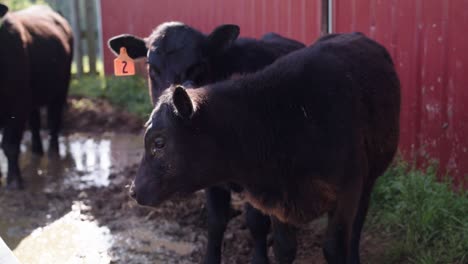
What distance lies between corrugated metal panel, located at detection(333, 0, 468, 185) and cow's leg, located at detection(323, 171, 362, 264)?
63.2 inches

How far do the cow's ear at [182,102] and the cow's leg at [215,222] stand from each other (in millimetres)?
1376

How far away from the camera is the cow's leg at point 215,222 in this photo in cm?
470

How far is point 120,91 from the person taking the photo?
10242 mm

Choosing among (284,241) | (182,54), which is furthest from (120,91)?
(284,241)

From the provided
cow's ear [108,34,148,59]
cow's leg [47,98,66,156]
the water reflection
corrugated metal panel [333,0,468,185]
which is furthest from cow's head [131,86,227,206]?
cow's leg [47,98,66,156]

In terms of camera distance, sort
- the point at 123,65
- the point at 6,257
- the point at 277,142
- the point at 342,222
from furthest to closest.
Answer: the point at 123,65 → the point at 342,222 → the point at 277,142 → the point at 6,257

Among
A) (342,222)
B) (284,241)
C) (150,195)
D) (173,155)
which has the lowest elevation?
(284,241)

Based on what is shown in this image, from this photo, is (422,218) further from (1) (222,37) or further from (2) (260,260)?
(1) (222,37)

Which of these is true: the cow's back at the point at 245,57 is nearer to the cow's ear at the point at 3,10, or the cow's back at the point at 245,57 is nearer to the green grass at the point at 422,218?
the green grass at the point at 422,218

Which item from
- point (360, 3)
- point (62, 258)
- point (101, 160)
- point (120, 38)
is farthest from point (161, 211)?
point (360, 3)

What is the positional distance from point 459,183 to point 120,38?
3092 millimetres

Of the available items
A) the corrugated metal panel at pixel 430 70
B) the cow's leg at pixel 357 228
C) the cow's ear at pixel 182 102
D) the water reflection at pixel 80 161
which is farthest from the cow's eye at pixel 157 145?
the water reflection at pixel 80 161

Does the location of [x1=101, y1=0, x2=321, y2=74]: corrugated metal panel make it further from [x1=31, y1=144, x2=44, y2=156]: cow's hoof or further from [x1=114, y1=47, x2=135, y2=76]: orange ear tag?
[x1=31, y1=144, x2=44, y2=156]: cow's hoof

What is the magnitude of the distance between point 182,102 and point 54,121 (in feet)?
17.7
